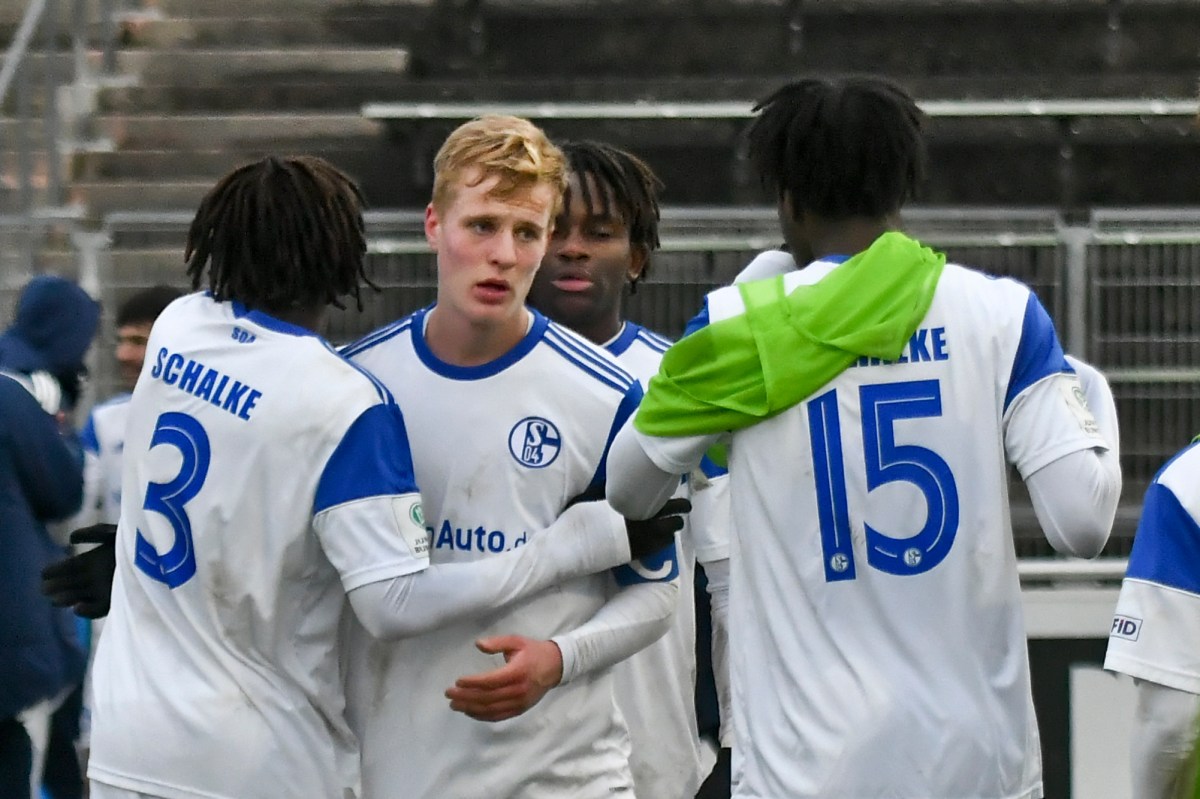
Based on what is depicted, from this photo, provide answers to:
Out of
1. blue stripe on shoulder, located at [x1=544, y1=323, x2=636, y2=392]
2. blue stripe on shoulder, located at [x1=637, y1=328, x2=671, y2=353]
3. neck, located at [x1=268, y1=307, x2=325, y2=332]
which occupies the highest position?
neck, located at [x1=268, y1=307, x2=325, y2=332]

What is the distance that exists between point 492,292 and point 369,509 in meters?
0.50

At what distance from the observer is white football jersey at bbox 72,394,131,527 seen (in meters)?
7.30

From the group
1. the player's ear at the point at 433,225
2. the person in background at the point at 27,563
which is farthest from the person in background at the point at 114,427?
the player's ear at the point at 433,225

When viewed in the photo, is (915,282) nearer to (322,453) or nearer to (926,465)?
(926,465)

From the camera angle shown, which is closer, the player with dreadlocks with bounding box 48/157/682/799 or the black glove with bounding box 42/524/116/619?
the player with dreadlocks with bounding box 48/157/682/799

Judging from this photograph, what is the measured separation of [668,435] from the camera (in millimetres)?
3281

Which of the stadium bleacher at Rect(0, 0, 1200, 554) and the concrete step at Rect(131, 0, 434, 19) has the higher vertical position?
the concrete step at Rect(131, 0, 434, 19)

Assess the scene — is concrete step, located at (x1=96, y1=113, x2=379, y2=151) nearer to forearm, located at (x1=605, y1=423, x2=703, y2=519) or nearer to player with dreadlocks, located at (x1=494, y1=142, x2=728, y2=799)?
player with dreadlocks, located at (x1=494, y1=142, x2=728, y2=799)

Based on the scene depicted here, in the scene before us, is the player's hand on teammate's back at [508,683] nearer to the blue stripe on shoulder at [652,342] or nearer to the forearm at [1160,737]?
the forearm at [1160,737]

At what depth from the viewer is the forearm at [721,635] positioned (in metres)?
4.53

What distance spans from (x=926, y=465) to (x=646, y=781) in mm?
1431

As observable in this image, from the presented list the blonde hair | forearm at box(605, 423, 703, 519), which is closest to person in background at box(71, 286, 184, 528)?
the blonde hair

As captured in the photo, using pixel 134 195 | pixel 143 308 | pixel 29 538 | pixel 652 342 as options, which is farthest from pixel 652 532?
pixel 134 195

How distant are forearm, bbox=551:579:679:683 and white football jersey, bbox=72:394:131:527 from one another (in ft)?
12.5
